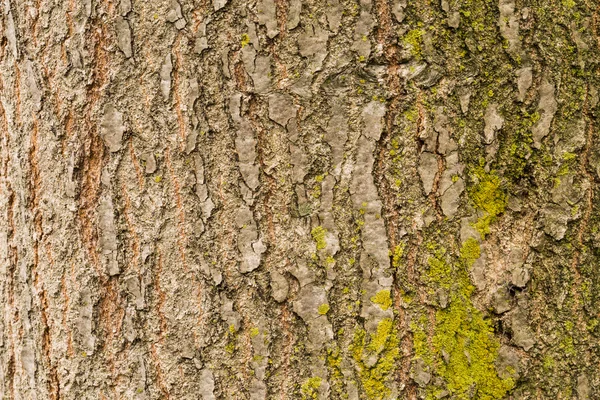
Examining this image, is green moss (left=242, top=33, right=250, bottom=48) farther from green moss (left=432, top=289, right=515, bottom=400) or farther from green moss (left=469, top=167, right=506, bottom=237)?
green moss (left=432, top=289, right=515, bottom=400)

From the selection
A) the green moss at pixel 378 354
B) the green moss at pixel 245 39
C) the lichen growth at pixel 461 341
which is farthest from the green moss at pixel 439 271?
the green moss at pixel 245 39

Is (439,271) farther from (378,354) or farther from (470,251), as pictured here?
(378,354)

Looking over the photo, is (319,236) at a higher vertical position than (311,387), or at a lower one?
higher

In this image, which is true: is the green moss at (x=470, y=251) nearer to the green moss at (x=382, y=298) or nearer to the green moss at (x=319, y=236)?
the green moss at (x=382, y=298)

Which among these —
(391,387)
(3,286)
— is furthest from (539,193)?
(3,286)

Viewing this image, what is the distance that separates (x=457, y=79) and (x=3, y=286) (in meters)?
1.12

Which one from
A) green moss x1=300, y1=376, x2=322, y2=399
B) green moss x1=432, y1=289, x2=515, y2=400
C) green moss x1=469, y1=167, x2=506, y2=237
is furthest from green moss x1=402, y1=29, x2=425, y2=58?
green moss x1=300, y1=376, x2=322, y2=399

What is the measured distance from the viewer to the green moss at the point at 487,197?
45.1 inches

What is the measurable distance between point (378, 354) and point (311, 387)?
0.49ft

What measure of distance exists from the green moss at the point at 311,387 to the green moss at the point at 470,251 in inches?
14.8

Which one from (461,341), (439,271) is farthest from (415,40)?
(461,341)

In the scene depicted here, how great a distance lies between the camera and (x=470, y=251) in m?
1.14

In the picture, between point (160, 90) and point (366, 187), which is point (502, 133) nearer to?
point (366, 187)

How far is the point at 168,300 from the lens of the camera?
1164 millimetres
